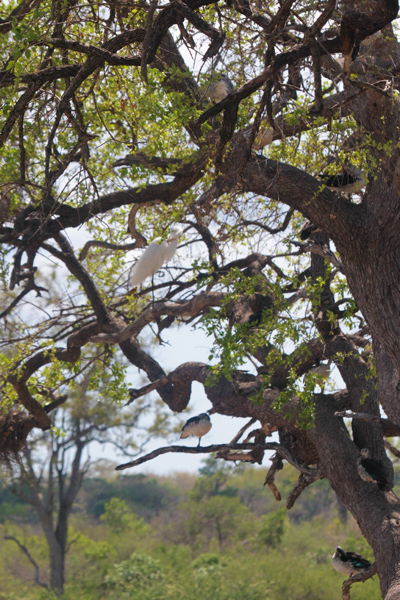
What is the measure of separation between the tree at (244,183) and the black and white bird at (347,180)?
54mm

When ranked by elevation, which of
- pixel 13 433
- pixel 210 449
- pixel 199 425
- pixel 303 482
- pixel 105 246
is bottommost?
pixel 303 482

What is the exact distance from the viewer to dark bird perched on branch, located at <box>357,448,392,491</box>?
3736mm

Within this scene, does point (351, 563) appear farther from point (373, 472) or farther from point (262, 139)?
point (262, 139)

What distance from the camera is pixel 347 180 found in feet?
12.0

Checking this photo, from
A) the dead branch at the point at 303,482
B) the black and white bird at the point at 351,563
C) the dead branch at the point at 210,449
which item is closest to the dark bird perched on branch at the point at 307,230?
the dead branch at the point at 210,449

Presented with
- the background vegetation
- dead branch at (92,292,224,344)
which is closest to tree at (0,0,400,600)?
dead branch at (92,292,224,344)

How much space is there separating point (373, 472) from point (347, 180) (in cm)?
180

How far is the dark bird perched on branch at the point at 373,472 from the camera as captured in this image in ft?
12.3

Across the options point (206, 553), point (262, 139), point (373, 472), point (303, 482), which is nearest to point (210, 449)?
point (303, 482)

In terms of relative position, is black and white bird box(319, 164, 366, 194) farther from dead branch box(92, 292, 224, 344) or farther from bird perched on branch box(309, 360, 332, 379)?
bird perched on branch box(309, 360, 332, 379)

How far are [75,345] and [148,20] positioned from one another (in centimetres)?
336

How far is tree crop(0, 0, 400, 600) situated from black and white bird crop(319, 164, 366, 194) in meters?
0.05

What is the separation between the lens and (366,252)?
337 centimetres

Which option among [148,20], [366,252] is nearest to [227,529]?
[366,252]
